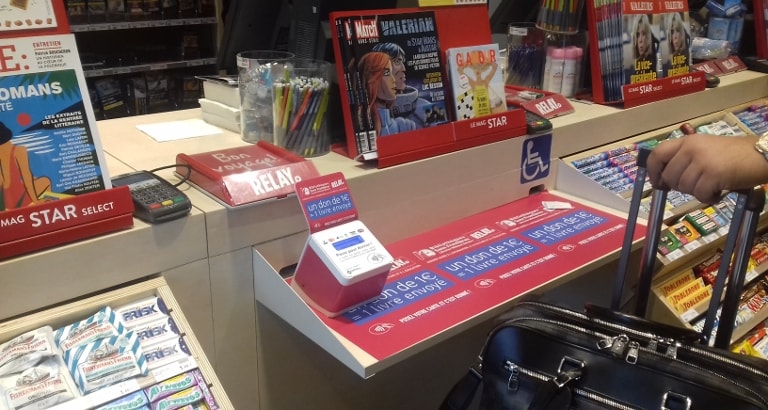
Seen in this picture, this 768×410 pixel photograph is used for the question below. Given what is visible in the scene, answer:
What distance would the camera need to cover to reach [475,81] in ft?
5.03

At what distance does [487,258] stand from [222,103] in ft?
2.48

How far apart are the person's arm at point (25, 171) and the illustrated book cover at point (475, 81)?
887 mm

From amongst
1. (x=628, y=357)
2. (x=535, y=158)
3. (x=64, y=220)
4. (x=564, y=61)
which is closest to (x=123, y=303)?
(x=64, y=220)

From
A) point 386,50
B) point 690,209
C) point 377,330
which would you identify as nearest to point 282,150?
point 386,50

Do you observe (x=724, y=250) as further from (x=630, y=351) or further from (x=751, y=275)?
(x=751, y=275)

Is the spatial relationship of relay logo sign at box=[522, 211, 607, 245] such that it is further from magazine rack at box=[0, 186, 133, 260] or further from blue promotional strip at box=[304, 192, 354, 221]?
magazine rack at box=[0, 186, 133, 260]

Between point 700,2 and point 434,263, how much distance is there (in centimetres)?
195

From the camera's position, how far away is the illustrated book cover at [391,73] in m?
1.37

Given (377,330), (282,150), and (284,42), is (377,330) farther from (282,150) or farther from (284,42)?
(284,42)

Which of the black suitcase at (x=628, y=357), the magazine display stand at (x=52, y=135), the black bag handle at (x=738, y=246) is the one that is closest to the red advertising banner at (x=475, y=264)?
the black suitcase at (x=628, y=357)

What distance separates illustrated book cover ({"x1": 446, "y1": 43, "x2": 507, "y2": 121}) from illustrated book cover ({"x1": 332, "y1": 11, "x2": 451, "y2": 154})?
0.03m

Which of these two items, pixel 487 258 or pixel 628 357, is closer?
pixel 628 357

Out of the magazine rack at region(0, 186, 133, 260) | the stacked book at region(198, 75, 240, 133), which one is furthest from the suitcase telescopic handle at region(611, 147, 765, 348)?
the stacked book at region(198, 75, 240, 133)

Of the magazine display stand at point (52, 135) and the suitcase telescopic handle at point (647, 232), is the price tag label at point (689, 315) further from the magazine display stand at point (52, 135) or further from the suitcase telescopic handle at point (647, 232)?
the magazine display stand at point (52, 135)
